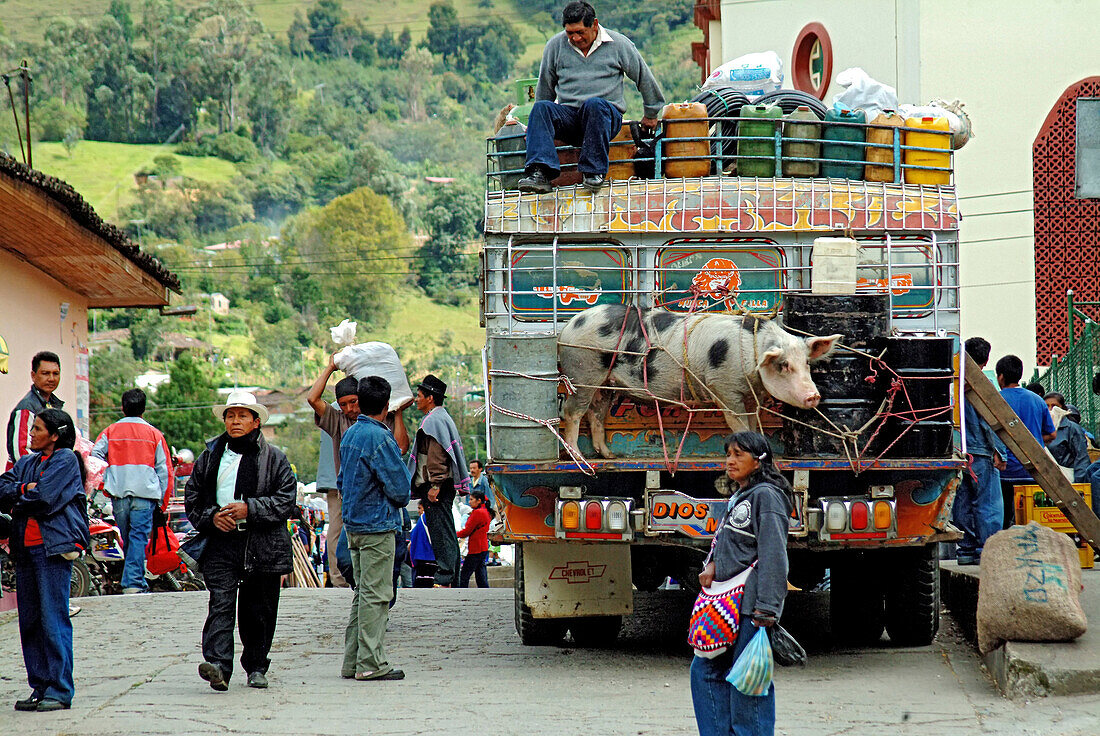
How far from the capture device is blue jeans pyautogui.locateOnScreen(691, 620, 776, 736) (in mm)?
5188

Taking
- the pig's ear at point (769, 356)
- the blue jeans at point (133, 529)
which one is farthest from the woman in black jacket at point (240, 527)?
the blue jeans at point (133, 529)

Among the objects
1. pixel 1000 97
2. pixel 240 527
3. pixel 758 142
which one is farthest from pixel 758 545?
pixel 1000 97

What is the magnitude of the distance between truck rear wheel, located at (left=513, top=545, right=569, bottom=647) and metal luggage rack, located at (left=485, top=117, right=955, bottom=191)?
2.55 meters

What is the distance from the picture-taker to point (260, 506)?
731cm

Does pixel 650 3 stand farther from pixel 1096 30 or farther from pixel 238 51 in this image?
pixel 1096 30

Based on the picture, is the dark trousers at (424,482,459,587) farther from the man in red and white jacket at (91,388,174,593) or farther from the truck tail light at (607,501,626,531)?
the truck tail light at (607,501,626,531)

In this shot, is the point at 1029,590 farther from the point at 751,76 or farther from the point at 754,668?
the point at 751,76

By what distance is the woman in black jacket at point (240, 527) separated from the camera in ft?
24.0

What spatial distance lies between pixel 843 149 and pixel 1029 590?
3101mm

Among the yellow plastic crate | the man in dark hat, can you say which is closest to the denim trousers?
the man in dark hat

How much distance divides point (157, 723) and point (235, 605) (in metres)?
1.03

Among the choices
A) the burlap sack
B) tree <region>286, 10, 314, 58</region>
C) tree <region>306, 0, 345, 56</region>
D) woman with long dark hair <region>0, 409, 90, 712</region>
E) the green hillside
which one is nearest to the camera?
woman with long dark hair <region>0, 409, 90, 712</region>

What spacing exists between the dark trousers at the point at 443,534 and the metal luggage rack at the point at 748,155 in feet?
10.2

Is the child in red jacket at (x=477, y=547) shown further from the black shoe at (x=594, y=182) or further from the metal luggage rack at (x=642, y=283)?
the black shoe at (x=594, y=182)
